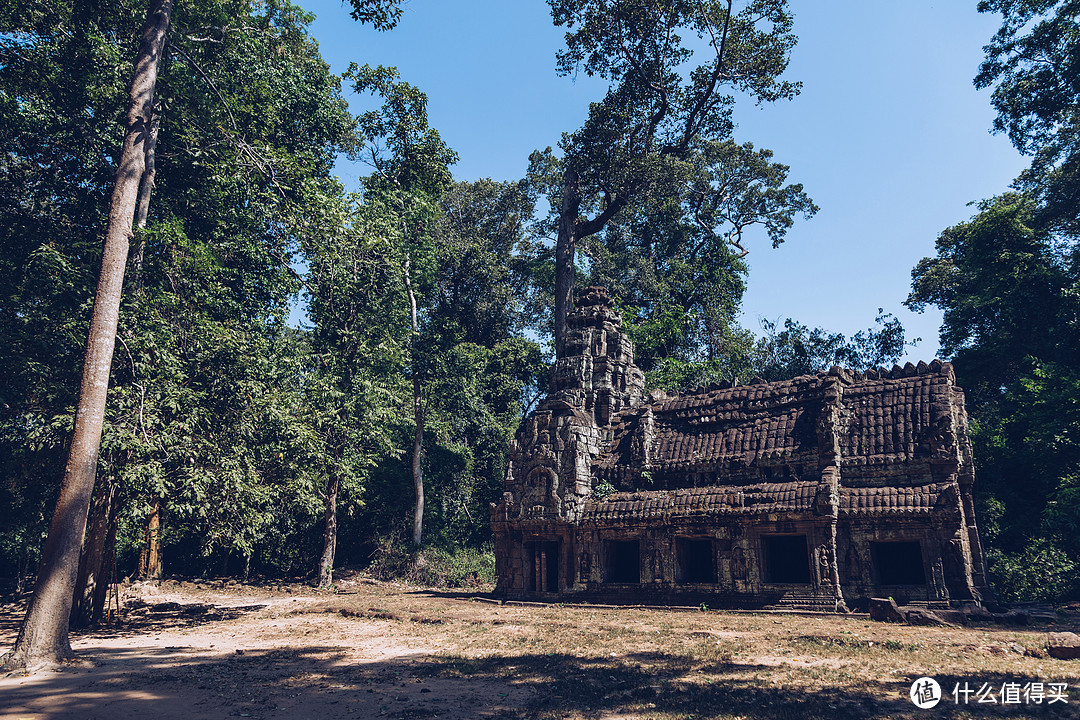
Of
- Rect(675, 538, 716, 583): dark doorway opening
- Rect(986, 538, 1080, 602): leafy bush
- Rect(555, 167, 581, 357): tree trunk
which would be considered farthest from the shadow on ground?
Rect(555, 167, 581, 357): tree trunk

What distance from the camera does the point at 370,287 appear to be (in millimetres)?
25219

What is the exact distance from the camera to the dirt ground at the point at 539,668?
25.8ft

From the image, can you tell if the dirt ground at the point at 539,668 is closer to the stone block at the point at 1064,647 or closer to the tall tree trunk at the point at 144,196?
the stone block at the point at 1064,647

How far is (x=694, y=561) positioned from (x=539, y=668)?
38.2 feet

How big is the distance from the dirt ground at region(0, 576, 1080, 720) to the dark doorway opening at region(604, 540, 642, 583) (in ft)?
11.5

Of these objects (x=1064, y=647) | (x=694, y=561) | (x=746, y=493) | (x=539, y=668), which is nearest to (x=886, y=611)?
(x=746, y=493)

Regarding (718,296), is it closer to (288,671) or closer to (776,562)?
(776,562)

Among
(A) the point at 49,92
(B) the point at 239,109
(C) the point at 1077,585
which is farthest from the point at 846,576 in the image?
(A) the point at 49,92

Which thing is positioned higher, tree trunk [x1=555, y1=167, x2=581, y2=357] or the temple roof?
tree trunk [x1=555, y1=167, x2=581, y2=357]

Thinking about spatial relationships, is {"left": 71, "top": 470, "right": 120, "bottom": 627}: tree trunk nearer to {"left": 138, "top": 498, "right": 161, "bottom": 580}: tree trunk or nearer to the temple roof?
{"left": 138, "top": 498, "right": 161, "bottom": 580}: tree trunk

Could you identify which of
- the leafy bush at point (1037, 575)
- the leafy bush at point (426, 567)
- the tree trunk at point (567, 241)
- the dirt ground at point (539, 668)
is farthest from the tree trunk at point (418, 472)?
the leafy bush at point (1037, 575)

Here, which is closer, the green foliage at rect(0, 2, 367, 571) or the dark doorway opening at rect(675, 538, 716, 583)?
the green foliage at rect(0, 2, 367, 571)

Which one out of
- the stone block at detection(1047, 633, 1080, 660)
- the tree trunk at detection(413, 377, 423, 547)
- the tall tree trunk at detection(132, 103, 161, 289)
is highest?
the tall tree trunk at detection(132, 103, 161, 289)

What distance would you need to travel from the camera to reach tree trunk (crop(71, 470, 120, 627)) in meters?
14.5
